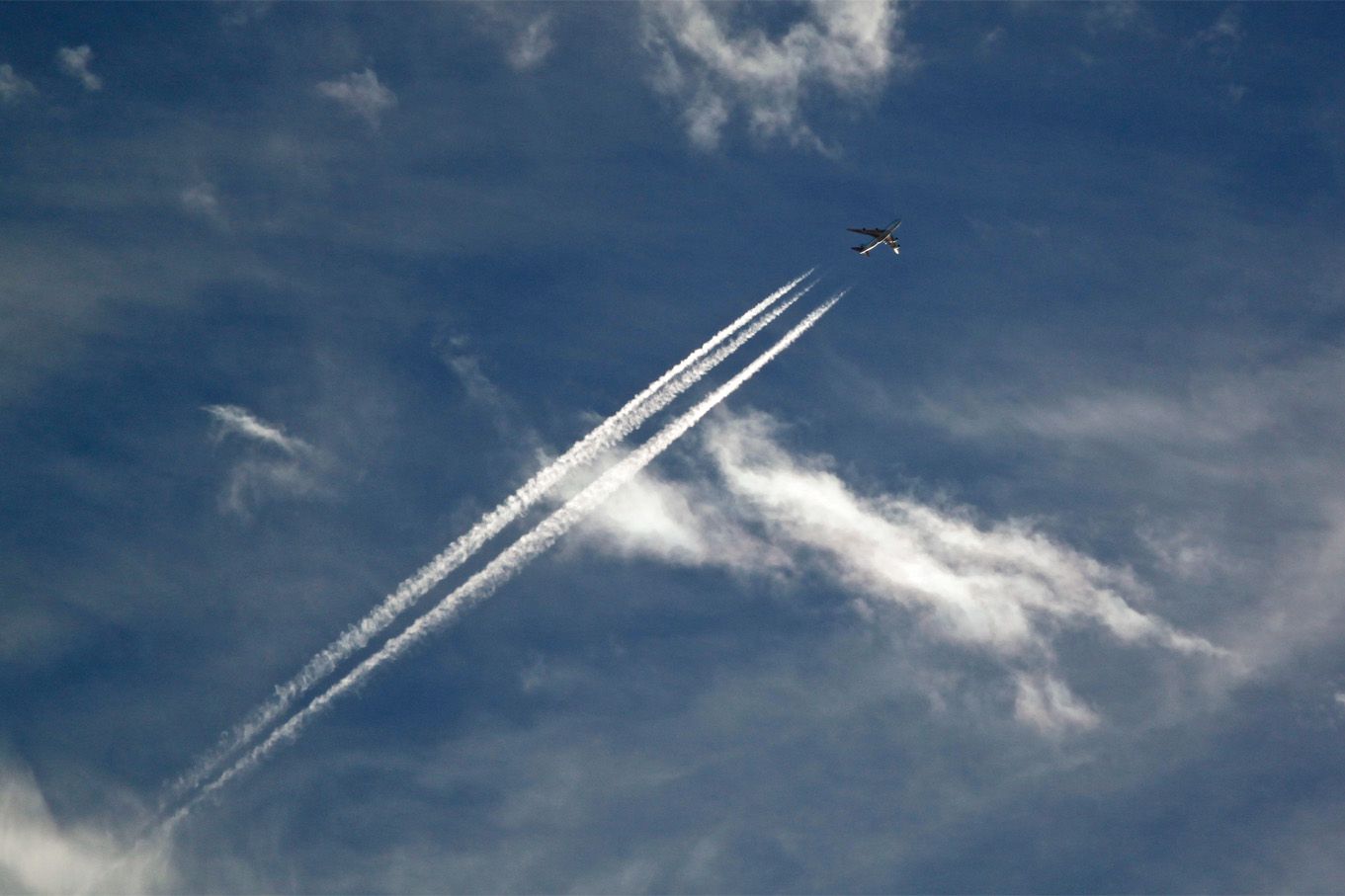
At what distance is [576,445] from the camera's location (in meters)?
147

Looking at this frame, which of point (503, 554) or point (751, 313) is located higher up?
point (751, 313)

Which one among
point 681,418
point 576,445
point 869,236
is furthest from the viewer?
point 869,236

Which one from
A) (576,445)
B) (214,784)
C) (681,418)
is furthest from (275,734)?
(681,418)

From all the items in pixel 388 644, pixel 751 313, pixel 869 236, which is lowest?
pixel 388 644

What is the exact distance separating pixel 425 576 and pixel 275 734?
26221 mm

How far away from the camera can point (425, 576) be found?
487 feet

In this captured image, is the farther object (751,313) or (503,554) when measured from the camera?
(751,313)

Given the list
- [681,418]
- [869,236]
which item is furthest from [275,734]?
[869,236]

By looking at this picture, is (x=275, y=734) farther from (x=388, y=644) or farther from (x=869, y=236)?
(x=869, y=236)

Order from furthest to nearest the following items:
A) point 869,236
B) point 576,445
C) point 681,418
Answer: point 869,236 < point 681,418 < point 576,445

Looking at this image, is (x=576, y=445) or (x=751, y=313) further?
(x=751, y=313)

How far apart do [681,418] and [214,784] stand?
225ft

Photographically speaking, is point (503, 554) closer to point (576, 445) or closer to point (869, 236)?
point (576, 445)

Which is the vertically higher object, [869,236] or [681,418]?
[869,236]
